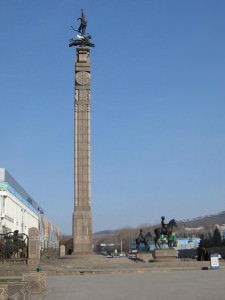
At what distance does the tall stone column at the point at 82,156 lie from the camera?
3102 cm

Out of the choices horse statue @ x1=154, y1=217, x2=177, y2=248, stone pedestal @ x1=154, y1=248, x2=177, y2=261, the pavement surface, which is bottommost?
the pavement surface

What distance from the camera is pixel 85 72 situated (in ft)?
111

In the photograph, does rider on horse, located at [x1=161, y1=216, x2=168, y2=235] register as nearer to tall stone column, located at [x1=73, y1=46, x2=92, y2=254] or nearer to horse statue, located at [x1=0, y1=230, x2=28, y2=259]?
tall stone column, located at [x1=73, y1=46, x2=92, y2=254]

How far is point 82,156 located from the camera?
3234cm

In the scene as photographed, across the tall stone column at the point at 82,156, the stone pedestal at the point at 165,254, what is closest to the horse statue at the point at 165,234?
the stone pedestal at the point at 165,254

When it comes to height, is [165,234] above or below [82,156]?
below

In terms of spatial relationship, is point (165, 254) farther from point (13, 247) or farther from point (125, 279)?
point (125, 279)

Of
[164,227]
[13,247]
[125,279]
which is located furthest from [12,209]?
[125,279]

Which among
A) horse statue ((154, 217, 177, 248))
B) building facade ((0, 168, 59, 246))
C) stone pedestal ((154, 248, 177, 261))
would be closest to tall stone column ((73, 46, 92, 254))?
stone pedestal ((154, 248, 177, 261))

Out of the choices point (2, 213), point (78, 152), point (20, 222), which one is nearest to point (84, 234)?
point (78, 152)

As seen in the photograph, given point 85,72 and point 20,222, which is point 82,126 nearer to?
point 85,72

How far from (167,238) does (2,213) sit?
119 feet

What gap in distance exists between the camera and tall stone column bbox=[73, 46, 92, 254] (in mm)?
31016

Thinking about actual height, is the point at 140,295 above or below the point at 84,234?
below
